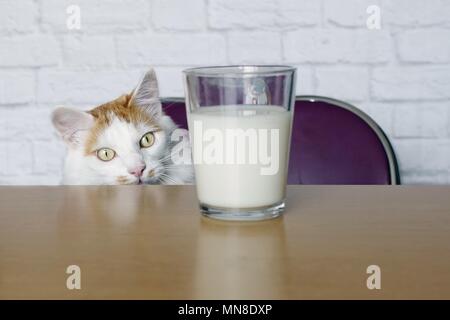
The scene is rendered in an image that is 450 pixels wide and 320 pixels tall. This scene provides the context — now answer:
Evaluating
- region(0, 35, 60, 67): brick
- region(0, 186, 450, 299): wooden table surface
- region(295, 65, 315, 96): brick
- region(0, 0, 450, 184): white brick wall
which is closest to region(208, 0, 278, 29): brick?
region(0, 0, 450, 184): white brick wall

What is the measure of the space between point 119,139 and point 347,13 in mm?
636

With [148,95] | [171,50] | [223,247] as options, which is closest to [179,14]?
[171,50]

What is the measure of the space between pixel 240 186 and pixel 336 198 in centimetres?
15

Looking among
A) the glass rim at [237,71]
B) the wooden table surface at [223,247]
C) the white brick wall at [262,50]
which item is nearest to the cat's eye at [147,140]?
the wooden table surface at [223,247]

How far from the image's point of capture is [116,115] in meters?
0.95

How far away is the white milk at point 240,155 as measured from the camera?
0.58 m

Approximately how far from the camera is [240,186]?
1.92 ft

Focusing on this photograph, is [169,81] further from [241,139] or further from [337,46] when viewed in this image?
[241,139]

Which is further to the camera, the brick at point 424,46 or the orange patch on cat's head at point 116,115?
the brick at point 424,46

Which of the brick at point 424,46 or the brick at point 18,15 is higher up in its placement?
the brick at point 18,15

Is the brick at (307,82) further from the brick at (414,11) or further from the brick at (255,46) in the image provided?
the brick at (414,11)

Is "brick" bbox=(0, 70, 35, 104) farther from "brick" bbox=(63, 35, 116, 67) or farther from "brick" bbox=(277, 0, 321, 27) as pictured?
"brick" bbox=(277, 0, 321, 27)

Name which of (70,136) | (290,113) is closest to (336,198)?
(290,113)

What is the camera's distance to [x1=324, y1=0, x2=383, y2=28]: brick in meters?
1.37
